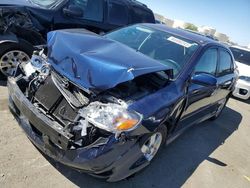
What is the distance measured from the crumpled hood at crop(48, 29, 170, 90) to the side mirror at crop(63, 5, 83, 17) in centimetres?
211

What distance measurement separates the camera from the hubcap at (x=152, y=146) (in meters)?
3.21

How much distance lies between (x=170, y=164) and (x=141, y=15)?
4675 mm

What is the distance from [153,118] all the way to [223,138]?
3091mm

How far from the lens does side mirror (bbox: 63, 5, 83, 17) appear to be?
546cm

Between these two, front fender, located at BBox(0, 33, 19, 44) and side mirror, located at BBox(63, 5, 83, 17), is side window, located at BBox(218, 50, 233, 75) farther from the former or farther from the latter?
front fender, located at BBox(0, 33, 19, 44)

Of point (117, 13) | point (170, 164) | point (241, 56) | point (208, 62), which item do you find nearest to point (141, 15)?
point (117, 13)

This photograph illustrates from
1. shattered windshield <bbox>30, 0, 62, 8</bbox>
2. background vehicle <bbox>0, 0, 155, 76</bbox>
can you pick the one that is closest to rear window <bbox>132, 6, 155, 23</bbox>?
background vehicle <bbox>0, 0, 155, 76</bbox>

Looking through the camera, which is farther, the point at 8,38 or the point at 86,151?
the point at 8,38

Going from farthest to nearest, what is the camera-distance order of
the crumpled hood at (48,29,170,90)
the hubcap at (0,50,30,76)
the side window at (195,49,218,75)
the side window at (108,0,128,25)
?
the side window at (108,0,128,25) < the hubcap at (0,50,30,76) < the side window at (195,49,218,75) < the crumpled hood at (48,29,170,90)

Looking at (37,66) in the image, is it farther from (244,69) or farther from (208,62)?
(244,69)

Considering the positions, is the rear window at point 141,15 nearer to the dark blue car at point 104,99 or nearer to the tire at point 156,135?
the dark blue car at point 104,99

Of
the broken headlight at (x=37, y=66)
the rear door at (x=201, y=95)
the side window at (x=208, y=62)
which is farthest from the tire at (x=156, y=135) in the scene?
the broken headlight at (x=37, y=66)

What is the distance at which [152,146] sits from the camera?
3.38 m

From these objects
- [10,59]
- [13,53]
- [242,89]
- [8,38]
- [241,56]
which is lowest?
[242,89]
